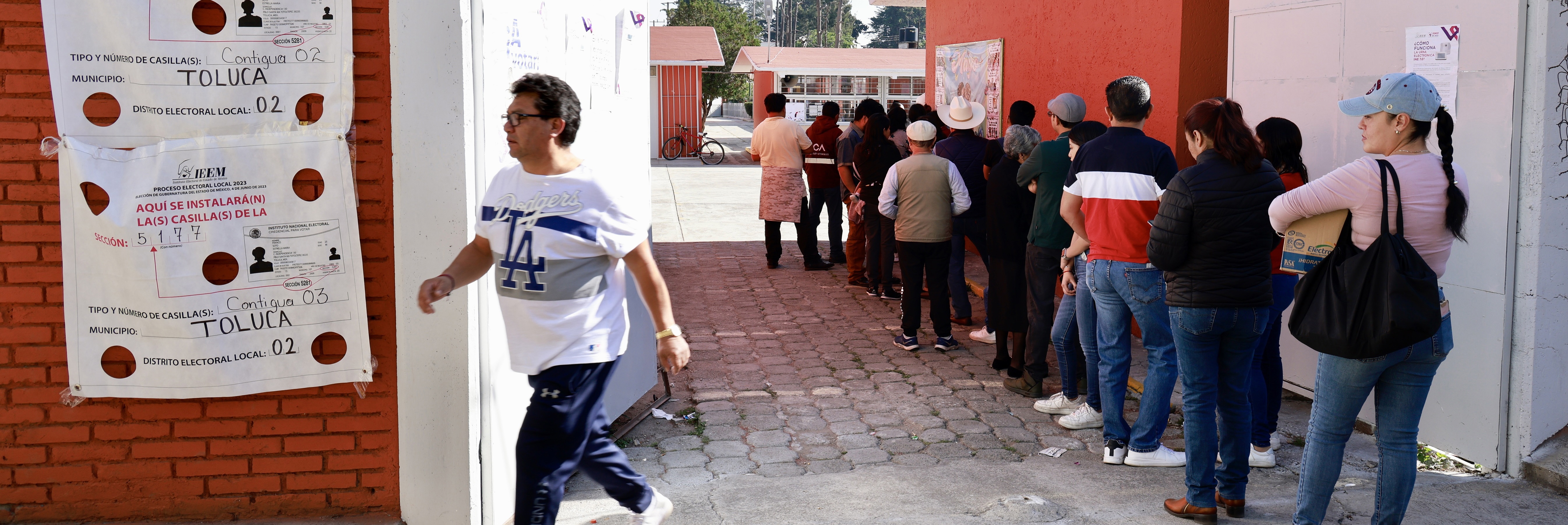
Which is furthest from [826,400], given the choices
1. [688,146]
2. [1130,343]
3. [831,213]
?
[688,146]

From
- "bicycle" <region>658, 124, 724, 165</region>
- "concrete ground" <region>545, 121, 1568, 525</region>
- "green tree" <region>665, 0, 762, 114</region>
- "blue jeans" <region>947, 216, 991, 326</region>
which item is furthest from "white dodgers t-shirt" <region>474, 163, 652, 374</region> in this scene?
"green tree" <region>665, 0, 762, 114</region>

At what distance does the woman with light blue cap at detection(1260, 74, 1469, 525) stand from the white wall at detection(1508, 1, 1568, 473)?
1098mm

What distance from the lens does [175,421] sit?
396 centimetres

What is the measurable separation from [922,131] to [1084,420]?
221 centimetres

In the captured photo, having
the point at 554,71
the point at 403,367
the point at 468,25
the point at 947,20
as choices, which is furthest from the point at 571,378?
the point at 947,20

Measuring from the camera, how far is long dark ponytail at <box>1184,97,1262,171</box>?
4.12 meters

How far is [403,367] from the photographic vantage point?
156 inches

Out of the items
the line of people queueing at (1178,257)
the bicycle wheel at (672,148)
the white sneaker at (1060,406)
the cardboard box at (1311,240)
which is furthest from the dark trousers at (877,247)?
the bicycle wheel at (672,148)

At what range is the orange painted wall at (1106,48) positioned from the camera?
7.24 metres

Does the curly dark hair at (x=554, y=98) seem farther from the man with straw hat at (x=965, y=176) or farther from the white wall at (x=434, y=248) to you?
the man with straw hat at (x=965, y=176)

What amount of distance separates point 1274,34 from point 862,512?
3.59 m

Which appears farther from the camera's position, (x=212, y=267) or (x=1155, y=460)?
(x=1155, y=460)

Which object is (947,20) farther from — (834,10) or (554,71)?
(834,10)

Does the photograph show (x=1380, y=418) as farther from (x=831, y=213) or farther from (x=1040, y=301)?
(x=831, y=213)
